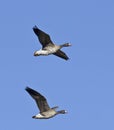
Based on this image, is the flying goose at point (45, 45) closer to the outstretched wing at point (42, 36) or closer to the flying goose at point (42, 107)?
the outstretched wing at point (42, 36)

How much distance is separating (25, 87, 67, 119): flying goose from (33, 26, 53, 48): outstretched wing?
463 centimetres

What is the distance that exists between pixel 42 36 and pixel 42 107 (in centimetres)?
583

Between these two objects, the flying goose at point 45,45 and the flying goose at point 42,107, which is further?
the flying goose at point 45,45

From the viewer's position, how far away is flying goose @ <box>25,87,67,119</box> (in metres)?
55.2

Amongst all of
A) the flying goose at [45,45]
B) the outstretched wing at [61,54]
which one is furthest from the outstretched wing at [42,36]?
the outstretched wing at [61,54]

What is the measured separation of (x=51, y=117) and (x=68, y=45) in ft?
21.2

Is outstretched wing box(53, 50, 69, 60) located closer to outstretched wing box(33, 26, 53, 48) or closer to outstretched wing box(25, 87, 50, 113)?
outstretched wing box(33, 26, 53, 48)

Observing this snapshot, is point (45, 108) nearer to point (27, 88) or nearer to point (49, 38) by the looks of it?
point (27, 88)

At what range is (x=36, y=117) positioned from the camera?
184ft

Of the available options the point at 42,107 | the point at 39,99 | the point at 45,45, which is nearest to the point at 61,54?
the point at 45,45

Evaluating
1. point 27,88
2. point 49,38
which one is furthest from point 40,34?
point 27,88

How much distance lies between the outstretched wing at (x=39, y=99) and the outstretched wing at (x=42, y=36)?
4.63 metres

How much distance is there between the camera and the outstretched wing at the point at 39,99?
5516cm

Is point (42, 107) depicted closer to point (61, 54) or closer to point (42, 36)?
point (42, 36)
